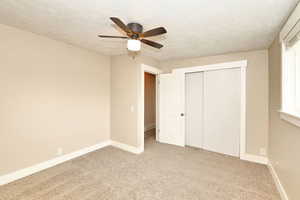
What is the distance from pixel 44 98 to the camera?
2.44 metres

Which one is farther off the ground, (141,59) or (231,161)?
(141,59)

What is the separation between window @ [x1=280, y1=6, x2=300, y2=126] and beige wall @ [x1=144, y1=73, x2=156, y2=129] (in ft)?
13.3

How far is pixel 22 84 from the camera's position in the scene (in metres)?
2.18

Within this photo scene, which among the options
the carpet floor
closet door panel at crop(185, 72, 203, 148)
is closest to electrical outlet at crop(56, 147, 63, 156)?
the carpet floor

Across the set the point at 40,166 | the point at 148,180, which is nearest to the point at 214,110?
the point at 148,180

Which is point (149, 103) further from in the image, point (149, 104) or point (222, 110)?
point (222, 110)

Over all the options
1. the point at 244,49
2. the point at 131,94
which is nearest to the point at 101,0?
the point at 131,94

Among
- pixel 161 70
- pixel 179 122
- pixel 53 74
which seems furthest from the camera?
pixel 161 70

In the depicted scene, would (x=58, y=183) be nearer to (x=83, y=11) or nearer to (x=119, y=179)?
(x=119, y=179)

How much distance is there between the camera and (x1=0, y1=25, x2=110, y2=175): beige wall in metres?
2.04

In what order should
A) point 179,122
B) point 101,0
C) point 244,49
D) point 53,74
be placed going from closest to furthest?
point 101,0
point 53,74
point 244,49
point 179,122

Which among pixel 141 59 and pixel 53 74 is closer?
pixel 53 74

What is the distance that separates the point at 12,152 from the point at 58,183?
0.87m

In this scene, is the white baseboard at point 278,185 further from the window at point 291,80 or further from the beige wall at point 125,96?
the beige wall at point 125,96
